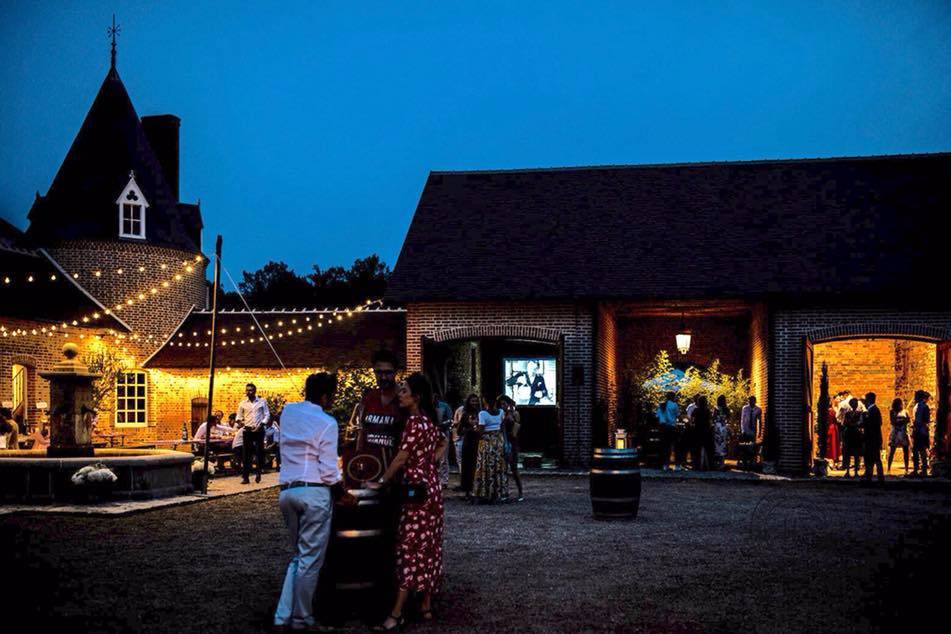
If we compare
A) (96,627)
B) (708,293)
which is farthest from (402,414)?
(708,293)

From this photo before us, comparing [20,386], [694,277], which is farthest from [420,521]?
[20,386]

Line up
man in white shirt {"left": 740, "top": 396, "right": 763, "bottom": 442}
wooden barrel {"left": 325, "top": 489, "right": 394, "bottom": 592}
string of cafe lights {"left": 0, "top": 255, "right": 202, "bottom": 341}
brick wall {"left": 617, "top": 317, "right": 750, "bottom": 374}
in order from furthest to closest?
brick wall {"left": 617, "top": 317, "right": 750, "bottom": 374}, string of cafe lights {"left": 0, "top": 255, "right": 202, "bottom": 341}, man in white shirt {"left": 740, "top": 396, "right": 763, "bottom": 442}, wooden barrel {"left": 325, "top": 489, "right": 394, "bottom": 592}

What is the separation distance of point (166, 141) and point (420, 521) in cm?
2921

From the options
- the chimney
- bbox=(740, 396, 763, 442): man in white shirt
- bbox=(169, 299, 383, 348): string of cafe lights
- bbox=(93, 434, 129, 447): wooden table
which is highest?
the chimney

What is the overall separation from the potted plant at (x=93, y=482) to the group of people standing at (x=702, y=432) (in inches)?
446

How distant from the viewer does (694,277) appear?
20266mm

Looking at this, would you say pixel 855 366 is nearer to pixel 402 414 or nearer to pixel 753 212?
pixel 753 212

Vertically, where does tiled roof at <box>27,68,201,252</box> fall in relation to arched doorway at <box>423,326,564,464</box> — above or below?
→ above

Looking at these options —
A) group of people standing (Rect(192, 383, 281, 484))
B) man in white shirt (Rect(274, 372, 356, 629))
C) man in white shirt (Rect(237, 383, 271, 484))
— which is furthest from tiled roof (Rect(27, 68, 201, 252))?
man in white shirt (Rect(274, 372, 356, 629))

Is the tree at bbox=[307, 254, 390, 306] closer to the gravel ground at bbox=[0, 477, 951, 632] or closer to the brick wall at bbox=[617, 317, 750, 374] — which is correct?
the brick wall at bbox=[617, 317, 750, 374]

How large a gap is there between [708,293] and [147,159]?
1789 centimetres

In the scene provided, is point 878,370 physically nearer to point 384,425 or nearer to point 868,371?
point 868,371

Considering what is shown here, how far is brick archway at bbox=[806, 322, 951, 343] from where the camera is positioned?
19.0 meters

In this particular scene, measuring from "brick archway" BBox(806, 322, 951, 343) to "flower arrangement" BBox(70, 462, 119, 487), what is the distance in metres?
14.0
